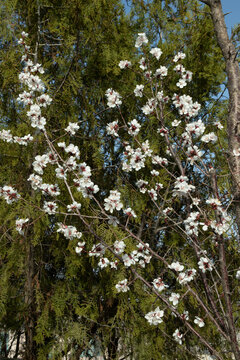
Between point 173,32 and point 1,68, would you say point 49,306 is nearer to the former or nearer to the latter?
point 1,68

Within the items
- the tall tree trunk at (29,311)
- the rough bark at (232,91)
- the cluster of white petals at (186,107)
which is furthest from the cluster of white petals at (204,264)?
the tall tree trunk at (29,311)

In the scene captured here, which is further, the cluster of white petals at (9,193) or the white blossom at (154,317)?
the cluster of white petals at (9,193)

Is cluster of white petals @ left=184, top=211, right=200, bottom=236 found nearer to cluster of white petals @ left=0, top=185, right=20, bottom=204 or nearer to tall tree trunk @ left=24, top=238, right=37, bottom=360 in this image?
cluster of white petals @ left=0, top=185, right=20, bottom=204

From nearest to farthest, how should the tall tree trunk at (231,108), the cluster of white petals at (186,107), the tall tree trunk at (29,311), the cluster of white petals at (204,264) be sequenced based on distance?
1. the tall tree trunk at (231,108)
2. the cluster of white petals at (204,264)
3. the cluster of white petals at (186,107)
4. the tall tree trunk at (29,311)

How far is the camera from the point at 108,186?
4.34 m

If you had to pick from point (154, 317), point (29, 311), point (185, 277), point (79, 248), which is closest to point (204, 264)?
point (185, 277)

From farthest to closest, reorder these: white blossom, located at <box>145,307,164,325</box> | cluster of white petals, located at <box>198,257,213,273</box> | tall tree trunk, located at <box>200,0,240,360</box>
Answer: white blossom, located at <box>145,307,164,325</box>, cluster of white petals, located at <box>198,257,213,273</box>, tall tree trunk, located at <box>200,0,240,360</box>

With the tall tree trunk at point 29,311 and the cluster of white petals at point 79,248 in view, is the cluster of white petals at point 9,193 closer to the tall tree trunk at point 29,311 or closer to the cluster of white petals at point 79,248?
the cluster of white petals at point 79,248

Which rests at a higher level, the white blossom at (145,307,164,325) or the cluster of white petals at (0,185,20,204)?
the cluster of white petals at (0,185,20,204)

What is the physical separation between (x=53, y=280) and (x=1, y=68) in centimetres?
236

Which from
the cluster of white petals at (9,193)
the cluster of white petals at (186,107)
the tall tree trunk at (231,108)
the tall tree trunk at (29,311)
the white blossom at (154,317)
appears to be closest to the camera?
the tall tree trunk at (231,108)

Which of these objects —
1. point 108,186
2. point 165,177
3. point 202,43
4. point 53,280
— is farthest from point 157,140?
point 53,280

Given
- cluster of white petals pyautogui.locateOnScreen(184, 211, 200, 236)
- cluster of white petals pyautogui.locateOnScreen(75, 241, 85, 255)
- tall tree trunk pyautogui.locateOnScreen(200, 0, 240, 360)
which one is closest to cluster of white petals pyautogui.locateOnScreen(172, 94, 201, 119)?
tall tree trunk pyautogui.locateOnScreen(200, 0, 240, 360)

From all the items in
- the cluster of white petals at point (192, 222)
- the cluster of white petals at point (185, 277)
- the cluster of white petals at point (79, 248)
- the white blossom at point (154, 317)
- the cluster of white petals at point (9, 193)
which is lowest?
the white blossom at point (154, 317)
